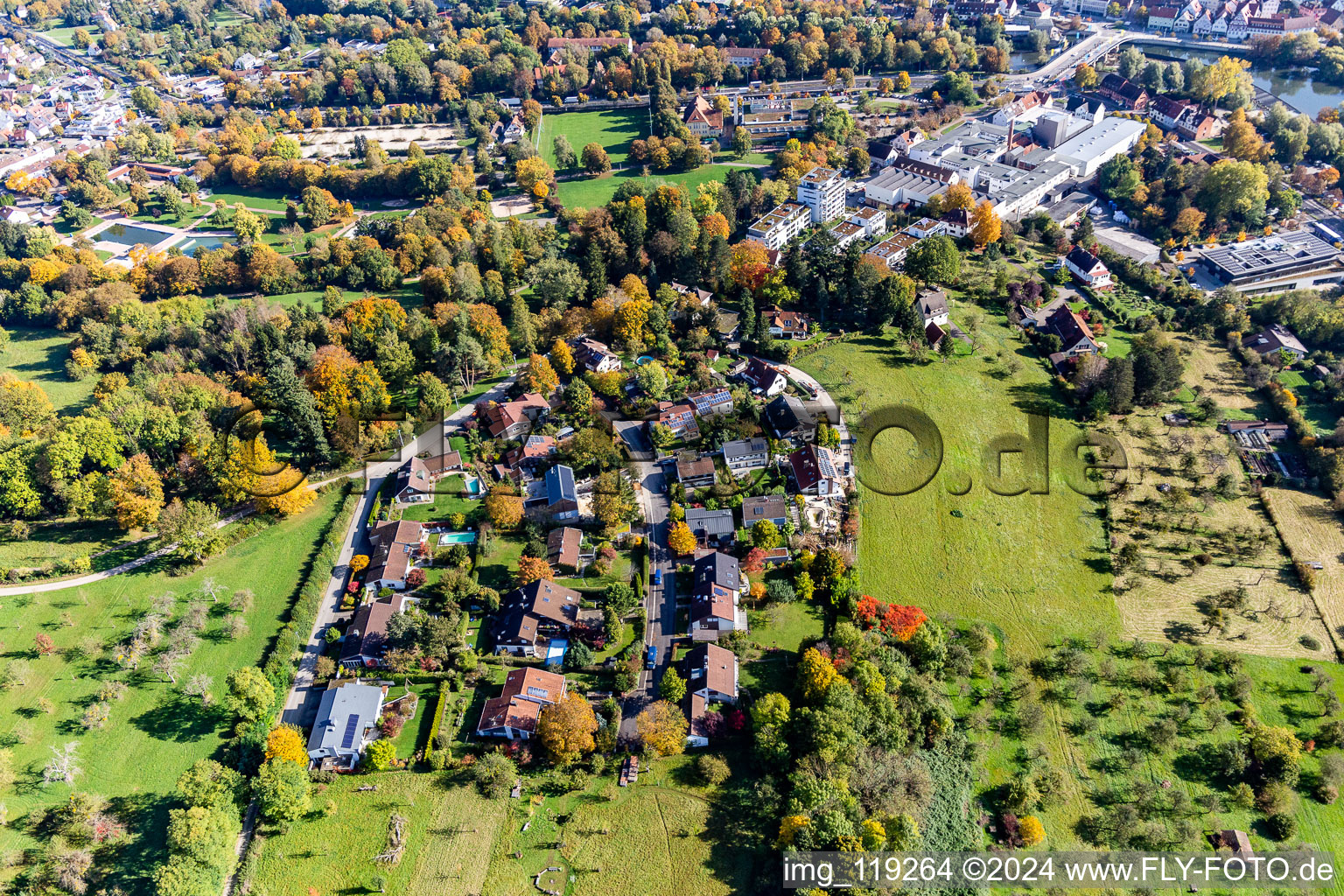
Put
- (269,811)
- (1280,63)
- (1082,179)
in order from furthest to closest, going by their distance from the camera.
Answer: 1. (1280,63)
2. (1082,179)
3. (269,811)

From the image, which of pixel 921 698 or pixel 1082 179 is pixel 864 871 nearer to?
pixel 921 698

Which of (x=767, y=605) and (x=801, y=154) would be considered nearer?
(x=767, y=605)

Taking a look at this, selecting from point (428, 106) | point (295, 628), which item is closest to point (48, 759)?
point (295, 628)

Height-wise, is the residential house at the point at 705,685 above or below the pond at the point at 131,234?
below

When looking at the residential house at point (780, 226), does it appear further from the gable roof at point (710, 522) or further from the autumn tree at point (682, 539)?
the autumn tree at point (682, 539)

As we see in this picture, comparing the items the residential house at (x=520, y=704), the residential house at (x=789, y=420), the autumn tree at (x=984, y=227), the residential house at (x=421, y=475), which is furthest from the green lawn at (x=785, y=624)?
the autumn tree at (x=984, y=227)

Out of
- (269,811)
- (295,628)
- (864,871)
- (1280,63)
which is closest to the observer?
(864,871)
